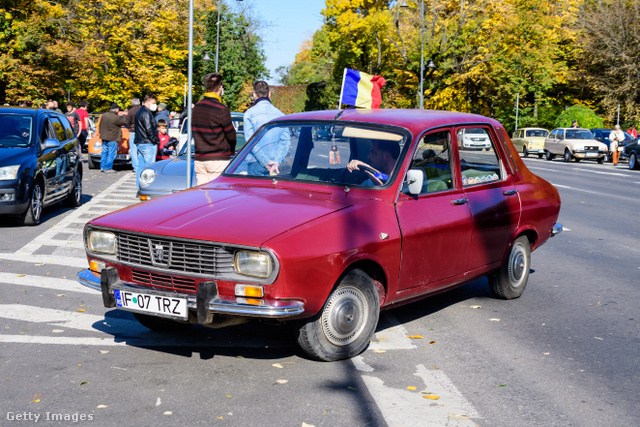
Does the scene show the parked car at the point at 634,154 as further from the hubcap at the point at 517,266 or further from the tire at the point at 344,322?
the tire at the point at 344,322

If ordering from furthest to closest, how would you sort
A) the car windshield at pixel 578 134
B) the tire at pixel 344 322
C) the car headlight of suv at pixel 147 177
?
the car windshield at pixel 578 134 < the car headlight of suv at pixel 147 177 < the tire at pixel 344 322

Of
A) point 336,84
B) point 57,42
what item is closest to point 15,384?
point 57,42

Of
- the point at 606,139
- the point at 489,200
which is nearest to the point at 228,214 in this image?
the point at 489,200

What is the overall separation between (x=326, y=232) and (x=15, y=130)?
29.3ft

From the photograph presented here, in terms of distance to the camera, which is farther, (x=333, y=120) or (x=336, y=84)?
(x=336, y=84)

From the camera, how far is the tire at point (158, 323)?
6070mm

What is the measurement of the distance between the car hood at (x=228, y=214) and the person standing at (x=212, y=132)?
3380 mm

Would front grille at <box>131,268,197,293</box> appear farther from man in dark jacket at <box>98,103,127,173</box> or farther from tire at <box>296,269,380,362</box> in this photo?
man in dark jacket at <box>98,103,127,173</box>

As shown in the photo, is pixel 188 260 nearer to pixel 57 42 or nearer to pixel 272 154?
pixel 272 154

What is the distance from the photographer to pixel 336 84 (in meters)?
73.5

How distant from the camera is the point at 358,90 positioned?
13.2m

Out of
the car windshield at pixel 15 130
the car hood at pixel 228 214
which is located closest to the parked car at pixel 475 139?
the car hood at pixel 228 214

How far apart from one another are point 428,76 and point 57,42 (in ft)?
91.0

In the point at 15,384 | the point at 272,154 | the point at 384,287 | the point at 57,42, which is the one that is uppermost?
the point at 57,42
